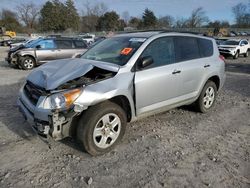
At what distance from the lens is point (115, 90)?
12.5ft

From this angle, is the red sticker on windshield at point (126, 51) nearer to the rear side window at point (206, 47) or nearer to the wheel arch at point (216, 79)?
the rear side window at point (206, 47)

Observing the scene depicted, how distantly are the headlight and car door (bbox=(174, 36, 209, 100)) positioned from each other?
2206 millimetres

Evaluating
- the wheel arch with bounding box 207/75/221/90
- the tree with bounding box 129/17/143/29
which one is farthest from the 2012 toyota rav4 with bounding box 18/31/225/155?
the tree with bounding box 129/17/143/29

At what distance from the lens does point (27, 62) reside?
1326cm

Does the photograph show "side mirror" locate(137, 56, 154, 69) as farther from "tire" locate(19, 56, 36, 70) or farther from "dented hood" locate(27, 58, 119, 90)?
"tire" locate(19, 56, 36, 70)

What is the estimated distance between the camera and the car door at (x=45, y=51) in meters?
13.4

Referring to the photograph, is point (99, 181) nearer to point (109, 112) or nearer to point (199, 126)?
point (109, 112)

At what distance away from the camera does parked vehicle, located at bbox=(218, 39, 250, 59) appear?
66.4 feet

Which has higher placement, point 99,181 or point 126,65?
point 126,65

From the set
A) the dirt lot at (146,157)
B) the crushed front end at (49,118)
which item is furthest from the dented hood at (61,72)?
the dirt lot at (146,157)

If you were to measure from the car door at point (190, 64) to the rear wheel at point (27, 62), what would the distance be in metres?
10.0

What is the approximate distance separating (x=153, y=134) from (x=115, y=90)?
127cm

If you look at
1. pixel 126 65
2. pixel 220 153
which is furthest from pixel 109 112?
pixel 220 153

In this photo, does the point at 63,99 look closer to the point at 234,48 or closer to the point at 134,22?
the point at 234,48
